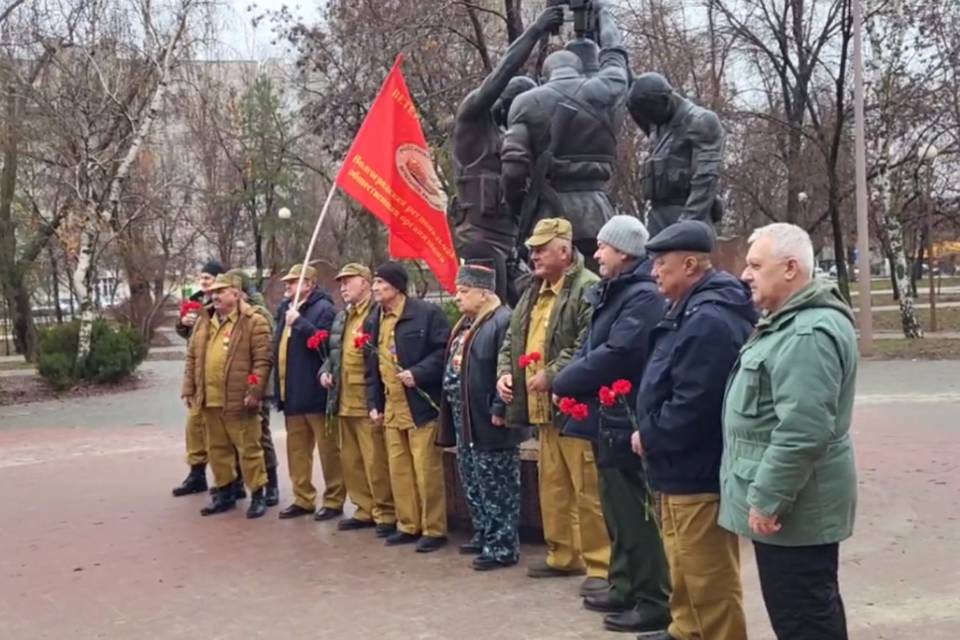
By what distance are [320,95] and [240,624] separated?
2096 cm

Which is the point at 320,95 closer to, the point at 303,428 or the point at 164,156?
the point at 164,156

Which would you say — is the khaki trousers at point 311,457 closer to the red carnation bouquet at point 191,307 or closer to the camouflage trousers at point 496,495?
the red carnation bouquet at point 191,307

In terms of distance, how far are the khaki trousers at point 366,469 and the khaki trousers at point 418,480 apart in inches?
8.7

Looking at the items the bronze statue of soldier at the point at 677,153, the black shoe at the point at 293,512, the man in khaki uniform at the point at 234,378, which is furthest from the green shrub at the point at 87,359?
the bronze statue of soldier at the point at 677,153

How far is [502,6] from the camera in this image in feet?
86.5

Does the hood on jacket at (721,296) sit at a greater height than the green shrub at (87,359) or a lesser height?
greater

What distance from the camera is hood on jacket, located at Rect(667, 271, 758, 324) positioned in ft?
14.2

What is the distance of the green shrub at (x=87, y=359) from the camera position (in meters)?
19.2

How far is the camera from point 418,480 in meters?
7.07

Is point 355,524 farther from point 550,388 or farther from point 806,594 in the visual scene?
point 806,594

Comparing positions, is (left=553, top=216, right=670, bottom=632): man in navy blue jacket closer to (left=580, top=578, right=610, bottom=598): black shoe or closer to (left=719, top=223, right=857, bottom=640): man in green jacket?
(left=580, top=578, right=610, bottom=598): black shoe

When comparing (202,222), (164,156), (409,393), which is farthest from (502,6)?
(409,393)

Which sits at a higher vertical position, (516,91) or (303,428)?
(516,91)

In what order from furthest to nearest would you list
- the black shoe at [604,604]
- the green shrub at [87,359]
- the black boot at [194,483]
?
the green shrub at [87,359], the black boot at [194,483], the black shoe at [604,604]
